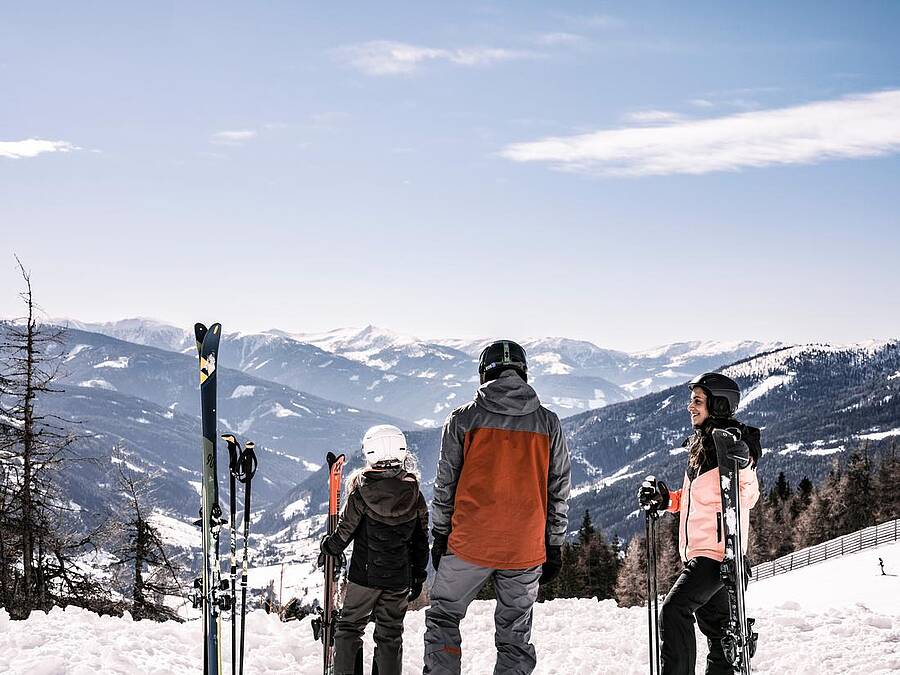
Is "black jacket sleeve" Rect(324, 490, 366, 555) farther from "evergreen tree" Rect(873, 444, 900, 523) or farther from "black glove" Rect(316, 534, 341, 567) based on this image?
"evergreen tree" Rect(873, 444, 900, 523)

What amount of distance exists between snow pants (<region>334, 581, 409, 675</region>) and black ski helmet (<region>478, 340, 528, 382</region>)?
198cm

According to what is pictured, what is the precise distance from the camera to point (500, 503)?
5090mm

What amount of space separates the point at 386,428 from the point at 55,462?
14412 millimetres

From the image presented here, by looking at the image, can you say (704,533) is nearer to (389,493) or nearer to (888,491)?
(389,493)

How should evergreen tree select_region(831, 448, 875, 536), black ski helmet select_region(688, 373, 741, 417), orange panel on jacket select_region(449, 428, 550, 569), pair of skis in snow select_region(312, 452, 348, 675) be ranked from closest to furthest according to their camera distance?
orange panel on jacket select_region(449, 428, 550, 569)
black ski helmet select_region(688, 373, 741, 417)
pair of skis in snow select_region(312, 452, 348, 675)
evergreen tree select_region(831, 448, 875, 536)

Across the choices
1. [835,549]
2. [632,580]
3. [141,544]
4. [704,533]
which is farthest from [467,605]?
[632,580]

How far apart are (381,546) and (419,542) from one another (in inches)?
13.2

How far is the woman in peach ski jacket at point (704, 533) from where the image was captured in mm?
5500

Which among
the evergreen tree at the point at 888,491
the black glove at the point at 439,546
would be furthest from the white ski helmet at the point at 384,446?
the evergreen tree at the point at 888,491

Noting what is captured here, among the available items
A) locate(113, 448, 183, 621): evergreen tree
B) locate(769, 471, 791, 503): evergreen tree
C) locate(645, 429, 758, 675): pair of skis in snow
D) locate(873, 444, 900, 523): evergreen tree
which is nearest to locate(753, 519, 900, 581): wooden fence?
locate(873, 444, 900, 523): evergreen tree

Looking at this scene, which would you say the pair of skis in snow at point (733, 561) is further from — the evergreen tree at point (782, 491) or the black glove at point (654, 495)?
the evergreen tree at point (782, 491)

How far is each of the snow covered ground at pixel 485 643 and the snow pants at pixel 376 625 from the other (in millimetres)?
1817

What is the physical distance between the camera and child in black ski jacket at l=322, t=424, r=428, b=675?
19.2ft

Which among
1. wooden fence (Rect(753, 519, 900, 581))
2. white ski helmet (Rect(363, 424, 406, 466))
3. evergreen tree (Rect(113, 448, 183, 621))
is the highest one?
white ski helmet (Rect(363, 424, 406, 466))
